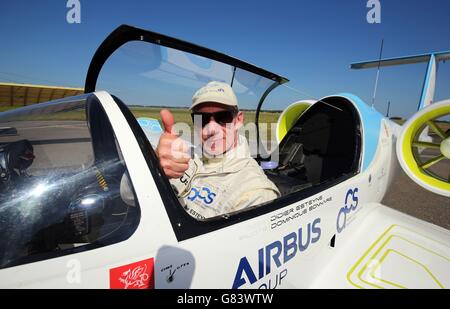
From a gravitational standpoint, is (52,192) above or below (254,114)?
below

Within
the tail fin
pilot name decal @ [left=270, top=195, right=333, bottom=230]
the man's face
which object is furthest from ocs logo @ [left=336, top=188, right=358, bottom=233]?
the tail fin

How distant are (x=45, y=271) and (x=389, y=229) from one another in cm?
222

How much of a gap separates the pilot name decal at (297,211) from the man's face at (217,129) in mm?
528

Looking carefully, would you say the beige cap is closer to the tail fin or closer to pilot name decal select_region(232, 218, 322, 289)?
pilot name decal select_region(232, 218, 322, 289)

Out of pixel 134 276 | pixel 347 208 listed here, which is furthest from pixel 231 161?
pixel 347 208

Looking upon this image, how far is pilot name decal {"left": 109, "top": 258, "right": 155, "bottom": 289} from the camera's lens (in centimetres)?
76

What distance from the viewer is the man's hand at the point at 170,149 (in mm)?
996

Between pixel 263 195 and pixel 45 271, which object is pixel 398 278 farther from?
pixel 45 271

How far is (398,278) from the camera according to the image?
1461 mm

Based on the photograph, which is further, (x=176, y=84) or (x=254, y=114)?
(x=254, y=114)

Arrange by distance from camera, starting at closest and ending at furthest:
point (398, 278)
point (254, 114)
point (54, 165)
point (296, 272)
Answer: point (54, 165)
point (296, 272)
point (398, 278)
point (254, 114)

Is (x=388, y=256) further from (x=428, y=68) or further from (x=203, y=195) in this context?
(x=428, y=68)
